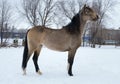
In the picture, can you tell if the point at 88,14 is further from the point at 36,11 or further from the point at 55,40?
the point at 36,11

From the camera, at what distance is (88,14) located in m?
7.81

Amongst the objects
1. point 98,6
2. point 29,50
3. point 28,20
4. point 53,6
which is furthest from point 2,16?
point 29,50

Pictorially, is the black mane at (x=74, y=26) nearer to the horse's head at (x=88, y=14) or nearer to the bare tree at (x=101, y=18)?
the horse's head at (x=88, y=14)

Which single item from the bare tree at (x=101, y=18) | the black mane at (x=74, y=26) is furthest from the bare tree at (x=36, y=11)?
the black mane at (x=74, y=26)

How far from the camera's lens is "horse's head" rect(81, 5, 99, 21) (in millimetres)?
7773

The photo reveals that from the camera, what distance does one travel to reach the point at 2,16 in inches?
1877

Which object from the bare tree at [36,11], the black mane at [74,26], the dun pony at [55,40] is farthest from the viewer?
the bare tree at [36,11]

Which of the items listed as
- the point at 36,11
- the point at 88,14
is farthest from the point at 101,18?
the point at 88,14

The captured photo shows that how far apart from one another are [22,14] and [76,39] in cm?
4835

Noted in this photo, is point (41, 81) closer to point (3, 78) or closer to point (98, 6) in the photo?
point (3, 78)

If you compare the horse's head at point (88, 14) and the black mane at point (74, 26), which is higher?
the horse's head at point (88, 14)

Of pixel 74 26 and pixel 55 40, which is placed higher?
pixel 74 26

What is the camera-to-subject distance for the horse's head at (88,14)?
25.5 feet

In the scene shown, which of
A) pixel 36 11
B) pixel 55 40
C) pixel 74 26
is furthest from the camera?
pixel 36 11
